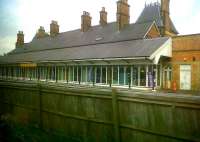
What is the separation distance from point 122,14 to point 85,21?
7.52 m

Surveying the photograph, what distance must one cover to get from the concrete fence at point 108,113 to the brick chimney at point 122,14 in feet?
72.7

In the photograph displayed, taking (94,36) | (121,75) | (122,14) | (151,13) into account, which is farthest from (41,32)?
(121,75)

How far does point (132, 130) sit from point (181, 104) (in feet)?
4.31

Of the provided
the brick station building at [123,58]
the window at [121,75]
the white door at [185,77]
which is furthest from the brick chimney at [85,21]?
the white door at [185,77]

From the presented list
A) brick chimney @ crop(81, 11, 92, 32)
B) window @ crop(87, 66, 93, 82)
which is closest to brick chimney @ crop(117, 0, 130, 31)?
brick chimney @ crop(81, 11, 92, 32)

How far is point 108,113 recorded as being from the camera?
5.87 meters

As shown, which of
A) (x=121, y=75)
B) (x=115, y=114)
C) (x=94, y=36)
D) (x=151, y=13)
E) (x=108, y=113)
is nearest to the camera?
(x=115, y=114)

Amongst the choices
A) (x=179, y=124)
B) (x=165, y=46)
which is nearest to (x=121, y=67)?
(x=165, y=46)

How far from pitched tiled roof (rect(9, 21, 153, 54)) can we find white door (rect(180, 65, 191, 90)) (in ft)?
18.6

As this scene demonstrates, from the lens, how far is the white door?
20.5m

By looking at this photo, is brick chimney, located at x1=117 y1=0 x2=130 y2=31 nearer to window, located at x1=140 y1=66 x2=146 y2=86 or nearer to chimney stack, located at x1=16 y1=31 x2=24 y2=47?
window, located at x1=140 y1=66 x2=146 y2=86

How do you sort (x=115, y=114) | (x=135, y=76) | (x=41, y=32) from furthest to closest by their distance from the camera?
(x=41, y=32)
(x=135, y=76)
(x=115, y=114)

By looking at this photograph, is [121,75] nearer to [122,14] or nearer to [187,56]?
[187,56]

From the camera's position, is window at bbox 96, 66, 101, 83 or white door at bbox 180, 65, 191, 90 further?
window at bbox 96, 66, 101, 83
